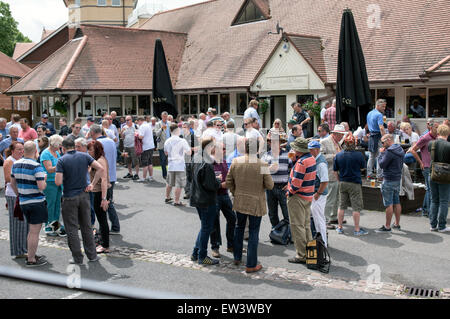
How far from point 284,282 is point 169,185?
5897mm

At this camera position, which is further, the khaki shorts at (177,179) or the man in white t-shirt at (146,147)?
the man in white t-shirt at (146,147)

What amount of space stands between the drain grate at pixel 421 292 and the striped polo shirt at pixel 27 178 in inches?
209

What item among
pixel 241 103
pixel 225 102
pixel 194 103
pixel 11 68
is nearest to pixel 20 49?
pixel 11 68

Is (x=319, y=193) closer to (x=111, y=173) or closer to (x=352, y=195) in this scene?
(x=352, y=195)

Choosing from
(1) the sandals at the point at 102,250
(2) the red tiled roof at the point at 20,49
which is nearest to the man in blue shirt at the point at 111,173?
(1) the sandals at the point at 102,250

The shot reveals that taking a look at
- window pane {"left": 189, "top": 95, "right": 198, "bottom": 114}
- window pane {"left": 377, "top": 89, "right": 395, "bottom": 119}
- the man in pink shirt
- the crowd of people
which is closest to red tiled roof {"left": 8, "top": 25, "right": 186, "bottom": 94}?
window pane {"left": 189, "top": 95, "right": 198, "bottom": 114}

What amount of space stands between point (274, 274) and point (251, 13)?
22.1 m

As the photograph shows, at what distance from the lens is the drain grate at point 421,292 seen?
242 inches

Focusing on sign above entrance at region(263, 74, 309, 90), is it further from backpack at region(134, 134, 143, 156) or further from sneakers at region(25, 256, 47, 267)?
sneakers at region(25, 256, 47, 267)

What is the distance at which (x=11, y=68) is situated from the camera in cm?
4378

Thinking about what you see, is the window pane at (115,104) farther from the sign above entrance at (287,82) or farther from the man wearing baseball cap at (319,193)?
the man wearing baseball cap at (319,193)

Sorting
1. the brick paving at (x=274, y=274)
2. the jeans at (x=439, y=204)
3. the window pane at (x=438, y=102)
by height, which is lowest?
the brick paving at (x=274, y=274)
